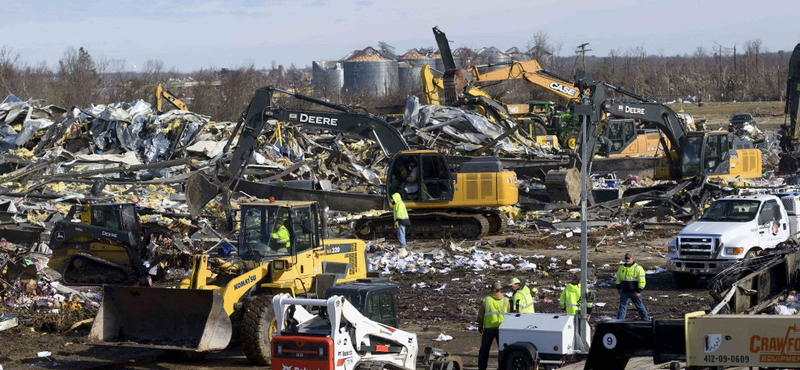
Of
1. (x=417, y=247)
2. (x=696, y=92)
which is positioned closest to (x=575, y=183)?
(x=417, y=247)

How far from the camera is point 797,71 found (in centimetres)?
4047

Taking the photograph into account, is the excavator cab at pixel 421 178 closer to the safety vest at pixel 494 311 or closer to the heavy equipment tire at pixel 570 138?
the safety vest at pixel 494 311

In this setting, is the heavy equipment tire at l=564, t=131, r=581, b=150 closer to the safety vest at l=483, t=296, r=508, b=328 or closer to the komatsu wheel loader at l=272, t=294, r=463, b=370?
the safety vest at l=483, t=296, r=508, b=328

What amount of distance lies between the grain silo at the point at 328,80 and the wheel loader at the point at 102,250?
62089 mm

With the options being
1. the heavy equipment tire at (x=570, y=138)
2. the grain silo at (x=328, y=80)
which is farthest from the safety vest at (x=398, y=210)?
the grain silo at (x=328, y=80)

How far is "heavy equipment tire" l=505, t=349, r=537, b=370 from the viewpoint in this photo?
11812mm

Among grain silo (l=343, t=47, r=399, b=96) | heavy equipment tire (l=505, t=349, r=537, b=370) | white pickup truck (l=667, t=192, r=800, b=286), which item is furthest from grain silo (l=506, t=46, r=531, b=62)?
heavy equipment tire (l=505, t=349, r=537, b=370)

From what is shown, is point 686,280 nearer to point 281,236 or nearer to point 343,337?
point 281,236

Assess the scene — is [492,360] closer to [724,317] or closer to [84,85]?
[724,317]

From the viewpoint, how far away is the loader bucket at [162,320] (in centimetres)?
1331

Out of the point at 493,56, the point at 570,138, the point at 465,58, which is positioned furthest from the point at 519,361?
the point at 493,56

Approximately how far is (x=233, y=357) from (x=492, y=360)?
3506mm

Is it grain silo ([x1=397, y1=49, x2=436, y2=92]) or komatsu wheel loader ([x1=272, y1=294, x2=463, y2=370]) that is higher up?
grain silo ([x1=397, y1=49, x2=436, y2=92])

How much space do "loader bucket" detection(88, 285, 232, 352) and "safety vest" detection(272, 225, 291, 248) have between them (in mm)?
1496
